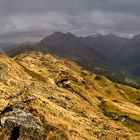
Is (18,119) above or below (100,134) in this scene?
above

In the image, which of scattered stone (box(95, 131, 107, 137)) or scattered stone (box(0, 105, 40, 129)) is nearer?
scattered stone (box(0, 105, 40, 129))

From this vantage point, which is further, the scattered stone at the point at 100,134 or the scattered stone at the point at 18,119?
the scattered stone at the point at 100,134

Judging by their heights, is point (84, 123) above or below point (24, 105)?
below

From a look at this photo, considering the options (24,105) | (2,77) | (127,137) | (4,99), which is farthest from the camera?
(2,77)

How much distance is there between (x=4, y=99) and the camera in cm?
8169

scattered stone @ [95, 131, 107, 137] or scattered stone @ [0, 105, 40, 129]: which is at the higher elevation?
scattered stone @ [0, 105, 40, 129]

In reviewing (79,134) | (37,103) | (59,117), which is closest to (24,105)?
(37,103)

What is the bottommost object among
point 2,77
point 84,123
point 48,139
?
point 2,77

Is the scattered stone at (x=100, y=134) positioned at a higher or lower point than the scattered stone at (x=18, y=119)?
lower

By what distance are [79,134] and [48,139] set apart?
254 inches

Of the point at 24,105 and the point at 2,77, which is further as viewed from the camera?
the point at 2,77

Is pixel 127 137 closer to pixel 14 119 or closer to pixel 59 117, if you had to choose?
pixel 59 117

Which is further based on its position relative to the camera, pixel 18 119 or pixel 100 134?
pixel 100 134

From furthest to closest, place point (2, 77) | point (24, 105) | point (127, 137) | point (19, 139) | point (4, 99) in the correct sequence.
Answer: point (2, 77) < point (4, 99) < point (127, 137) < point (24, 105) < point (19, 139)
